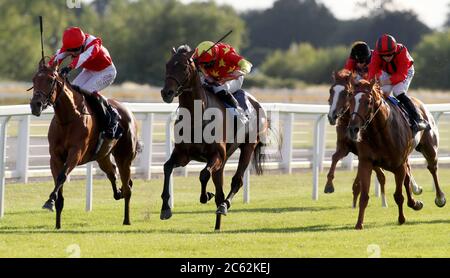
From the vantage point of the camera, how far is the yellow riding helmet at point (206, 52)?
407 inches

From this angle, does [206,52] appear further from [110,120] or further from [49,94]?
[49,94]

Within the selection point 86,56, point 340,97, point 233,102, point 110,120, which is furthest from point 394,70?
point 86,56

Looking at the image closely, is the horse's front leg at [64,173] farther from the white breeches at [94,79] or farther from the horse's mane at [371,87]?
the horse's mane at [371,87]

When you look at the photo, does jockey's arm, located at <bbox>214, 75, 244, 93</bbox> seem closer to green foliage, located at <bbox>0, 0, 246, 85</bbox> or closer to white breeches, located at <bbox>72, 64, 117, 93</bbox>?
white breeches, located at <bbox>72, 64, 117, 93</bbox>

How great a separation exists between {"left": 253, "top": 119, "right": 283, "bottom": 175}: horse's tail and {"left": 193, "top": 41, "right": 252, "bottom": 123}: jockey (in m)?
0.89

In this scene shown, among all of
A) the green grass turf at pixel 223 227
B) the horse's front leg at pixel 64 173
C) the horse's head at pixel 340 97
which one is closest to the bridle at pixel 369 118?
the horse's head at pixel 340 97

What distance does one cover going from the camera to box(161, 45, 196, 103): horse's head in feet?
31.5

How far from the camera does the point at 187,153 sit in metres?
10.0

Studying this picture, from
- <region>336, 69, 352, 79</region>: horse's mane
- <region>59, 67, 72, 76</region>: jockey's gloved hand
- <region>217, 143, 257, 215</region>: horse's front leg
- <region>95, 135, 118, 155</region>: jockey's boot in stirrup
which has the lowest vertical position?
<region>217, 143, 257, 215</region>: horse's front leg

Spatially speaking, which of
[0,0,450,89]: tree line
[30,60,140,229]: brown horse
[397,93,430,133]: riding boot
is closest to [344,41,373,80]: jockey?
[397,93,430,133]: riding boot

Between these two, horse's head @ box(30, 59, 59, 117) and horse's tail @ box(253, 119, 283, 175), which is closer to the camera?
horse's head @ box(30, 59, 59, 117)

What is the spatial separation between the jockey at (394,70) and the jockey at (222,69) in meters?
1.29

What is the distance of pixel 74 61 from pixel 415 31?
3835 centimetres
